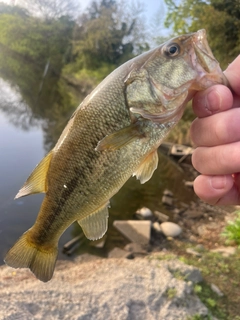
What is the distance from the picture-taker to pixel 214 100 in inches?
77.2

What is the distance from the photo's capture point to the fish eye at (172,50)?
2.08 m

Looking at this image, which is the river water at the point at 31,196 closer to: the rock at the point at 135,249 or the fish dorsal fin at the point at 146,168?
the rock at the point at 135,249

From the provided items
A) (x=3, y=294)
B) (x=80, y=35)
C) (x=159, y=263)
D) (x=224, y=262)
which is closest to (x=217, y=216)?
(x=224, y=262)

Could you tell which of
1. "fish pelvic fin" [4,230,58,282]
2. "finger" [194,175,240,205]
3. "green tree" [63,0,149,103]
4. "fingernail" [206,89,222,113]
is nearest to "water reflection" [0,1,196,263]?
"green tree" [63,0,149,103]

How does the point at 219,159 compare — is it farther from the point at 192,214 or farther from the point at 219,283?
the point at 192,214

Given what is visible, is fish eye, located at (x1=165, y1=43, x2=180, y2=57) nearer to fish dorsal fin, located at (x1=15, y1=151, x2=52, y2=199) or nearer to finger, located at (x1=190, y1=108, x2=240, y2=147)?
finger, located at (x1=190, y1=108, x2=240, y2=147)

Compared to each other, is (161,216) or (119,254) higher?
(119,254)

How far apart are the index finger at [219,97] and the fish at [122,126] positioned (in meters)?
0.07

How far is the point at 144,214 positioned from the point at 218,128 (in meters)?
9.85

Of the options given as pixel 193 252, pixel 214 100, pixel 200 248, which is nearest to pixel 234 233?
pixel 200 248

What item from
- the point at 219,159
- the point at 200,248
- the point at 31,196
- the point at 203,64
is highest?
the point at 203,64

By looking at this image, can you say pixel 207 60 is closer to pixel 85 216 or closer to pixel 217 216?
pixel 85 216

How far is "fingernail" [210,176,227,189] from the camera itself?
214 cm

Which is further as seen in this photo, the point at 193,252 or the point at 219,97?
the point at 193,252
